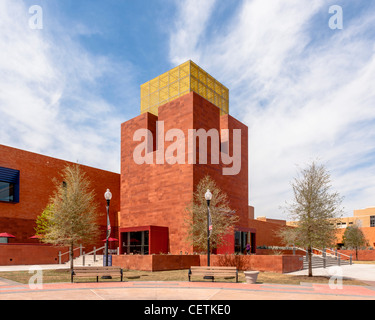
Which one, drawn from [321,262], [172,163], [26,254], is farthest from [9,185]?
[321,262]

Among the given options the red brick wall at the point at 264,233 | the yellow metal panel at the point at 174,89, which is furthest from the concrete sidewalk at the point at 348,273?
the red brick wall at the point at 264,233

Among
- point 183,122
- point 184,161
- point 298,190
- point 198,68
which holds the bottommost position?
point 298,190

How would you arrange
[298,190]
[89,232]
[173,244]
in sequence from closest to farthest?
[298,190] < [89,232] < [173,244]

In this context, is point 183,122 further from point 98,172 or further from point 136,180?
point 98,172

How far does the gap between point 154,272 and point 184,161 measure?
12805mm

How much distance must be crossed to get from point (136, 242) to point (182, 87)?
1819 centimetres

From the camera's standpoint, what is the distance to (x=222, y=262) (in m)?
24.8

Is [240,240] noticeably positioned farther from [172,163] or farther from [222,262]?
[222,262]

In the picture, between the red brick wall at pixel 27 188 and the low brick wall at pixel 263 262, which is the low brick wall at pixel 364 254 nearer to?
the low brick wall at pixel 263 262

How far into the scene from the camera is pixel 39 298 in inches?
450

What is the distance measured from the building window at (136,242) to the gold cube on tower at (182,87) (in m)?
15.8

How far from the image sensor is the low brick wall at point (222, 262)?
22938 mm
